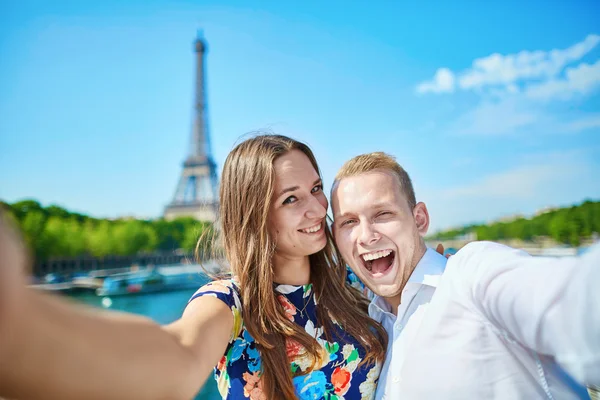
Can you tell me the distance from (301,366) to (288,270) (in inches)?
15.2

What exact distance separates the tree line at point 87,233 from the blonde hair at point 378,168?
22.1 meters

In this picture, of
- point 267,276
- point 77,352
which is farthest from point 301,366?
point 77,352

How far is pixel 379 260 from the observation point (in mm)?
1690

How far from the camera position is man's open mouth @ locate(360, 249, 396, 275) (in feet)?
5.27

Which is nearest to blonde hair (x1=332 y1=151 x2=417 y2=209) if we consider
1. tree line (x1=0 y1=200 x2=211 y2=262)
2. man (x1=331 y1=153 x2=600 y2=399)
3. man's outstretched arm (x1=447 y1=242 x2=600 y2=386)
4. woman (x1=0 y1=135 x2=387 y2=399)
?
man (x1=331 y1=153 x2=600 y2=399)

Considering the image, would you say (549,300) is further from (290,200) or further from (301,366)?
(290,200)

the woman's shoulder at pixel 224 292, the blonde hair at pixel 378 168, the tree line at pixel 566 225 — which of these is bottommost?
the tree line at pixel 566 225

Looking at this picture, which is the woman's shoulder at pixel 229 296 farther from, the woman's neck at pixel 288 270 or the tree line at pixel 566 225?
the tree line at pixel 566 225

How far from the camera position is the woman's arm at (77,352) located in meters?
0.46

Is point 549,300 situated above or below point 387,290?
above

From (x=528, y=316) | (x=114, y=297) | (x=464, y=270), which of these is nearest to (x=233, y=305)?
(x=464, y=270)

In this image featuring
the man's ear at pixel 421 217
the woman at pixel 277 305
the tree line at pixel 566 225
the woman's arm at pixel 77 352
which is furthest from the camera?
the tree line at pixel 566 225

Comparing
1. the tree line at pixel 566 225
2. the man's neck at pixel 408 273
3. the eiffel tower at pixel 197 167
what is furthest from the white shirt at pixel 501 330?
the tree line at pixel 566 225

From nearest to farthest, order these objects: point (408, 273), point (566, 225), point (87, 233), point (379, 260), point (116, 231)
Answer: point (408, 273) → point (379, 260) → point (87, 233) → point (116, 231) → point (566, 225)
